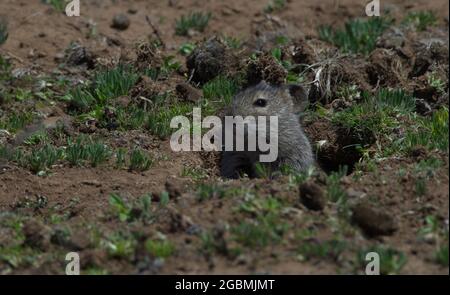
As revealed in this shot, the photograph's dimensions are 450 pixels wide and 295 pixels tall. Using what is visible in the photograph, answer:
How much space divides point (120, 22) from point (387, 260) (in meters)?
6.05

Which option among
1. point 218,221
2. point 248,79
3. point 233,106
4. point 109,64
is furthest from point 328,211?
point 109,64

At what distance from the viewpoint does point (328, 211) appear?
637 centimetres

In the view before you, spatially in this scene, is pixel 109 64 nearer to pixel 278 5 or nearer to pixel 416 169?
pixel 278 5

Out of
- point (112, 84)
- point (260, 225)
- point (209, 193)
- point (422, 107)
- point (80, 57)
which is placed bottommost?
point (260, 225)

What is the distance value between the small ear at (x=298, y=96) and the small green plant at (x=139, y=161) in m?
1.62

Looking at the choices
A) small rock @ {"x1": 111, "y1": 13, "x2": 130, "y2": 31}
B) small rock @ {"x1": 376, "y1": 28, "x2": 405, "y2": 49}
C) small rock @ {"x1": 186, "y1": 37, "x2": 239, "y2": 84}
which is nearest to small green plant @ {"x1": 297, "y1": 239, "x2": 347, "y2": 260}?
small rock @ {"x1": 186, "y1": 37, "x2": 239, "y2": 84}

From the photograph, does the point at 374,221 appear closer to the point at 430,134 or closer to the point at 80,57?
the point at 430,134

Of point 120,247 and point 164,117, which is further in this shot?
point 164,117

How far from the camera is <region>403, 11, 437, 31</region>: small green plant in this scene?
35.1ft

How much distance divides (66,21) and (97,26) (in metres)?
0.38

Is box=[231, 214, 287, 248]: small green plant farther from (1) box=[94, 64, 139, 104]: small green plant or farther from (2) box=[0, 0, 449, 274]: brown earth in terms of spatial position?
(1) box=[94, 64, 139, 104]: small green plant

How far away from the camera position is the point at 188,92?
31.0ft

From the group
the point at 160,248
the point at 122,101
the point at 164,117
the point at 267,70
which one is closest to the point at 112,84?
the point at 122,101

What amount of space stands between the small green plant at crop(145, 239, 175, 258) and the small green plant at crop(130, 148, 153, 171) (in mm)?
2173
